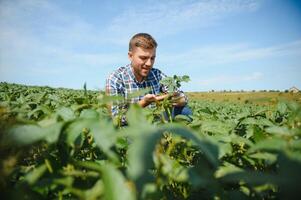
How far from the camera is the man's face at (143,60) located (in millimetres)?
3447

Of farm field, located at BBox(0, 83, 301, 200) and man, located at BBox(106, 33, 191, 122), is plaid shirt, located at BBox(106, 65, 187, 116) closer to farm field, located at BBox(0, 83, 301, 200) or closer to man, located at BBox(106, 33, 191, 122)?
man, located at BBox(106, 33, 191, 122)

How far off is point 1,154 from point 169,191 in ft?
2.49

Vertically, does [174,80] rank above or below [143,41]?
below

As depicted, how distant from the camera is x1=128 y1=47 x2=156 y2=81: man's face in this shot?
11.3 feet

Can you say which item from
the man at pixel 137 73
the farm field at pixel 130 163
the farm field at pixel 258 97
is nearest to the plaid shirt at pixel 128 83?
the man at pixel 137 73

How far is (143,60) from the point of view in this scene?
3463mm

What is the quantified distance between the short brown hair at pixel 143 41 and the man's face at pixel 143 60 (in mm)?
45

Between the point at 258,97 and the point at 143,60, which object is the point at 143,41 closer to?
the point at 143,60

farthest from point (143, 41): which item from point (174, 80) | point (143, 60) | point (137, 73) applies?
point (174, 80)

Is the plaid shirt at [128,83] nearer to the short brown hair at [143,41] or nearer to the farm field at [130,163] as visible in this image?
the short brown hair at [143,41]

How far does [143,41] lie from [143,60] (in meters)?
0.22

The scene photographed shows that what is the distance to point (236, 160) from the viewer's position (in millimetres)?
1550

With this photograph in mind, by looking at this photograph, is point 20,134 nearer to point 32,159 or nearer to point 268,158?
point 32,159

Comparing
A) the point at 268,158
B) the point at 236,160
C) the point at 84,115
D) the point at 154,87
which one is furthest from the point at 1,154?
the point at 154,87
